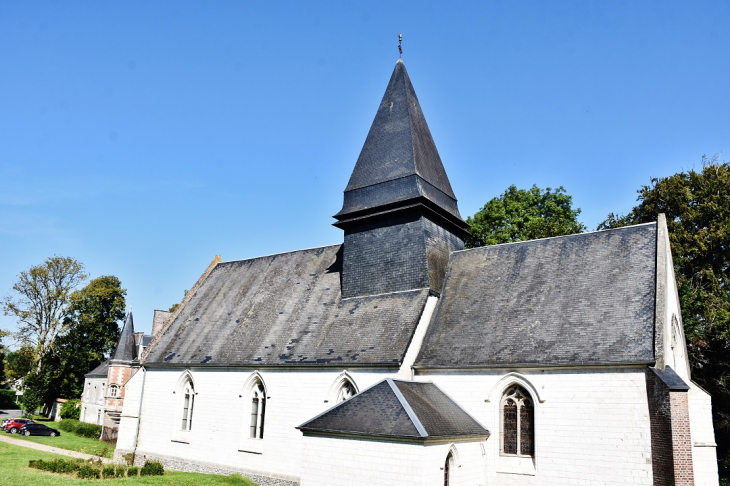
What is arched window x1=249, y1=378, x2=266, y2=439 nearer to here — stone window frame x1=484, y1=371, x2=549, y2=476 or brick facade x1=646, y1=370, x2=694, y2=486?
stone window frame x1=484, y1=371, x2=549, y2=476

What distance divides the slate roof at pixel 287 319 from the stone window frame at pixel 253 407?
0.80m

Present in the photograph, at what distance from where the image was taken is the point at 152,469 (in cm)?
2006

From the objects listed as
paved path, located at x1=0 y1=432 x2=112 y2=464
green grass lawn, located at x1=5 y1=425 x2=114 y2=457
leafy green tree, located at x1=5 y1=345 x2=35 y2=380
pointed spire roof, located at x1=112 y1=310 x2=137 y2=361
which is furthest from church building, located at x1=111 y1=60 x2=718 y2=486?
leafy green tree, located at x1=5 y1=345 x2=35 y2=380

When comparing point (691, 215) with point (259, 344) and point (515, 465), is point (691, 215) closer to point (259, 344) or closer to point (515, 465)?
point (515, 465)

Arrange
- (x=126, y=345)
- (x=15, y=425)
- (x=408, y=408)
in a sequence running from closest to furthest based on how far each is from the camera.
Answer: (x=408, y=408), (x=15, y=425), (x=126, y=345)

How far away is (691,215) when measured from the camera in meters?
27.2

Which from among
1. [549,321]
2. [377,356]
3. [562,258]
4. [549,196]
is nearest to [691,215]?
[549,196]

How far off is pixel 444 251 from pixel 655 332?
27.1ft

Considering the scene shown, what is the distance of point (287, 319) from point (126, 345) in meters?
27.2

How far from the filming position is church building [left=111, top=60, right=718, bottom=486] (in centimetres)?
1353

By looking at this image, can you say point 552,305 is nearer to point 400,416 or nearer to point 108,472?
point 400,416

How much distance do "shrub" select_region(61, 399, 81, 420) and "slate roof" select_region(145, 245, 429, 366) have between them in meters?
30.4

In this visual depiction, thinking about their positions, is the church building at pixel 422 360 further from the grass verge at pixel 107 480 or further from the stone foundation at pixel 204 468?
the grass verge at pixel 107 480

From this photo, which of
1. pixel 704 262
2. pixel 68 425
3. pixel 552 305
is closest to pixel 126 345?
pixel 68 425
